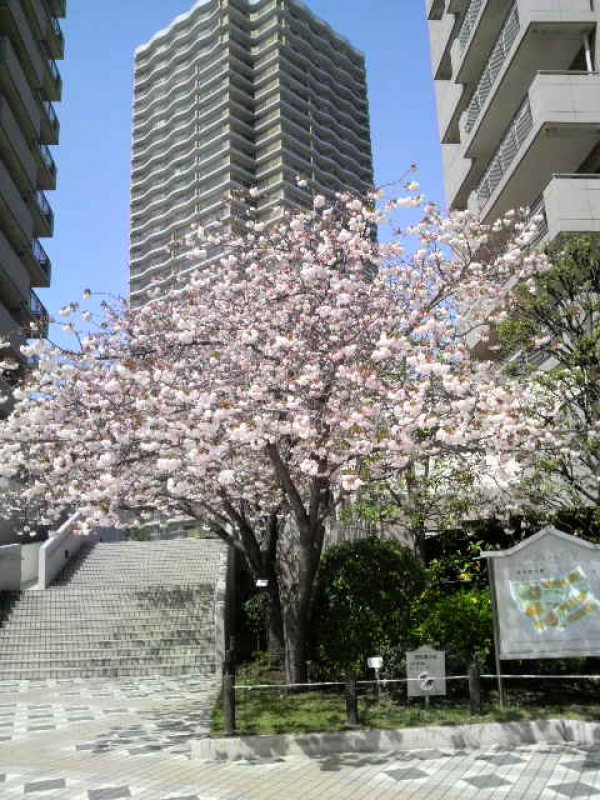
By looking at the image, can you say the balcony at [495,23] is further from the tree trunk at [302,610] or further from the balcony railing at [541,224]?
the tree trunk at [302,610]

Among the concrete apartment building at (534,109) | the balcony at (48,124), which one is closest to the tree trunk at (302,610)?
the concrete apartment building at (534,109)

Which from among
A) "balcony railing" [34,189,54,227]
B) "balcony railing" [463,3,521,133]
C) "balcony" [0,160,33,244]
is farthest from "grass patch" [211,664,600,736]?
"balcony railing" [34,189,54,227]

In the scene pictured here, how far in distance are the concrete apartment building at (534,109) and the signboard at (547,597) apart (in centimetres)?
1024

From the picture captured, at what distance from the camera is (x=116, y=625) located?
15.9 metres

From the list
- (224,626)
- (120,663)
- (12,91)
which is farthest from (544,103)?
(12,91)

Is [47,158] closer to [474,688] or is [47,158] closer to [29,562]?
[29,562]

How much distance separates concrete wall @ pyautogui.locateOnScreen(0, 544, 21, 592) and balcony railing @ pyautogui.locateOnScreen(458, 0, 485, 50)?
21.0 meters

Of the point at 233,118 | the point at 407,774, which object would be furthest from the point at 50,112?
the point at 233,118

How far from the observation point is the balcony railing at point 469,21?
72.7 feet

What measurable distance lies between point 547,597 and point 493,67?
→ 17858 millimetres

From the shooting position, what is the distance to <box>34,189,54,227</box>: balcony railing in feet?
109

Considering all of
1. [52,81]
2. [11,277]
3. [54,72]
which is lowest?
[11,277]

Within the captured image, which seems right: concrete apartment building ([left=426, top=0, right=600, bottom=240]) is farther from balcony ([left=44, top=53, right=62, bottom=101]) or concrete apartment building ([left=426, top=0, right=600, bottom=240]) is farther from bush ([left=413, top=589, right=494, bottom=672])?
balcony ([left=44, top=53, right=62, bottom=101])

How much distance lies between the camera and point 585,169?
18.7 meters
